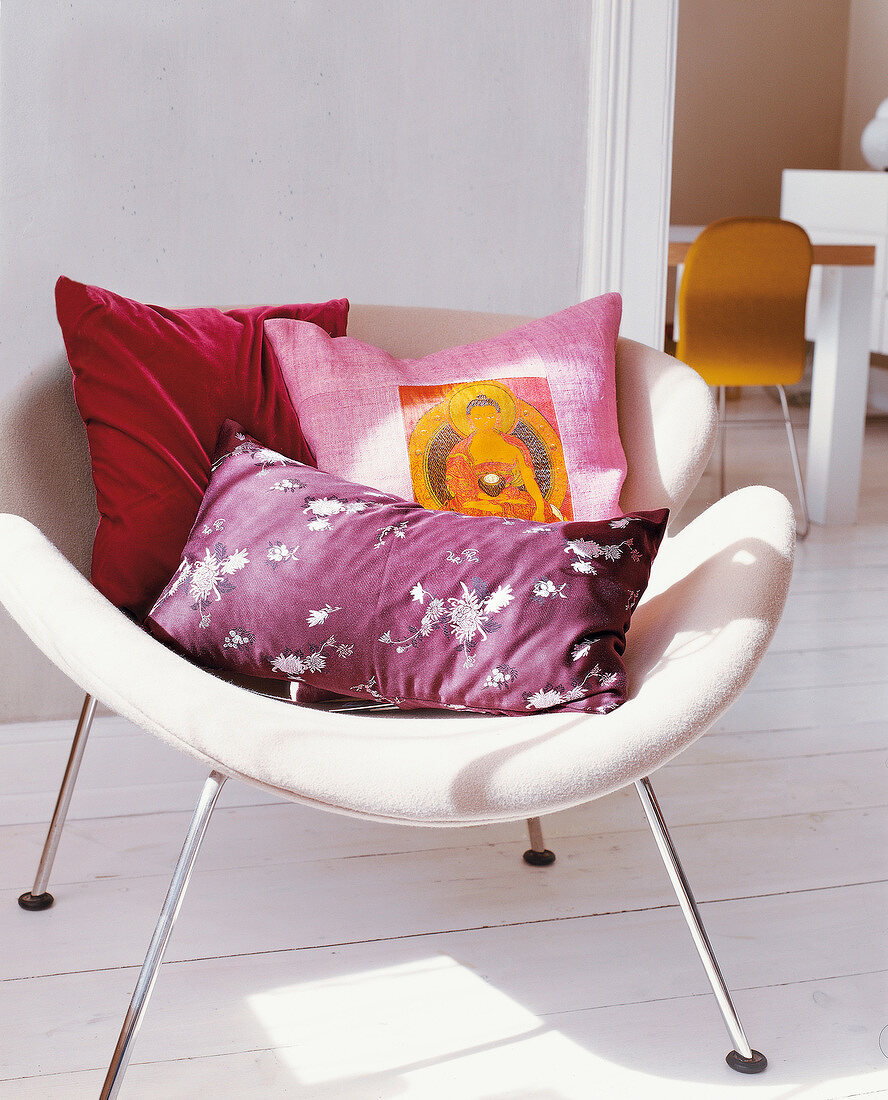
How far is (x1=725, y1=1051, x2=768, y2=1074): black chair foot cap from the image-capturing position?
1160 millimetres

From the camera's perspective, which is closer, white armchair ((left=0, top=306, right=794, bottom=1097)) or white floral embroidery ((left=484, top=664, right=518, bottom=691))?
white armchair ((left=0, top=306, right=794, bottom=1097))

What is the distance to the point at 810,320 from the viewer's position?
4.80 metres

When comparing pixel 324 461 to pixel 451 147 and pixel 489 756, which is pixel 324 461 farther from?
pixel 451 147

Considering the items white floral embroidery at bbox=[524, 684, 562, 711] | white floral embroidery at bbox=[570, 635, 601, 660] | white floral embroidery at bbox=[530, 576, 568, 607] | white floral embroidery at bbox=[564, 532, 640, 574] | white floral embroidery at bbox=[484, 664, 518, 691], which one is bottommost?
white floral embroidery at bbox=[524, 684, 562, 711]

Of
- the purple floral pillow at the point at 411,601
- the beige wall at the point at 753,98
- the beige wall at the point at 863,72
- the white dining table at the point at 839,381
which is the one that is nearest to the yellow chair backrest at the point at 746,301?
the white dining table at the point at 839,381

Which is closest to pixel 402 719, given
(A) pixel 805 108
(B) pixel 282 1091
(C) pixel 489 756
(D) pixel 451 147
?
(C) pixel 489 756

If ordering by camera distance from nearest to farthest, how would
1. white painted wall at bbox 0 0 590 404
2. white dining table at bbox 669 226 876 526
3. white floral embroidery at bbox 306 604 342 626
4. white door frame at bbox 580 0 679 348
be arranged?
1. white floral embroidery at bbox 306 604 342 626
2. white painted wall at bbox 0 0 590 404
3. white door frame at bbox 580 0 679 348
4. white dining table at bbox 669 226 876 526

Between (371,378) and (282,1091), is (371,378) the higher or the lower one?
the higher one

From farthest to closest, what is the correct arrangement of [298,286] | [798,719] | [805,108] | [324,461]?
1. [805,108]
2. [798,719]
3. [298,286]
4. [324,461]

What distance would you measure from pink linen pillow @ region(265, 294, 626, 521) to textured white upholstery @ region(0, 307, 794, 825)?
19 centimetres

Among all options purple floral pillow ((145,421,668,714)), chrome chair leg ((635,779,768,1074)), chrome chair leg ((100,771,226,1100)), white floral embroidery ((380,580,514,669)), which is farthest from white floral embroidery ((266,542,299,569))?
chrome chair leg ((635,779,768,1074))

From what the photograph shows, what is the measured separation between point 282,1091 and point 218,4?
1.42 meters

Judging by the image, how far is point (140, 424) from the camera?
4.29ft

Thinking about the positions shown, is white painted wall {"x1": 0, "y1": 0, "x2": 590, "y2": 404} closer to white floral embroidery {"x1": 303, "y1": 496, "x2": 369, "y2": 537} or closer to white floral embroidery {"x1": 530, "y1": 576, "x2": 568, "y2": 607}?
white floral embroidery {"x1": 303, "y1": 496, "x2": 369, "y2": 537}
